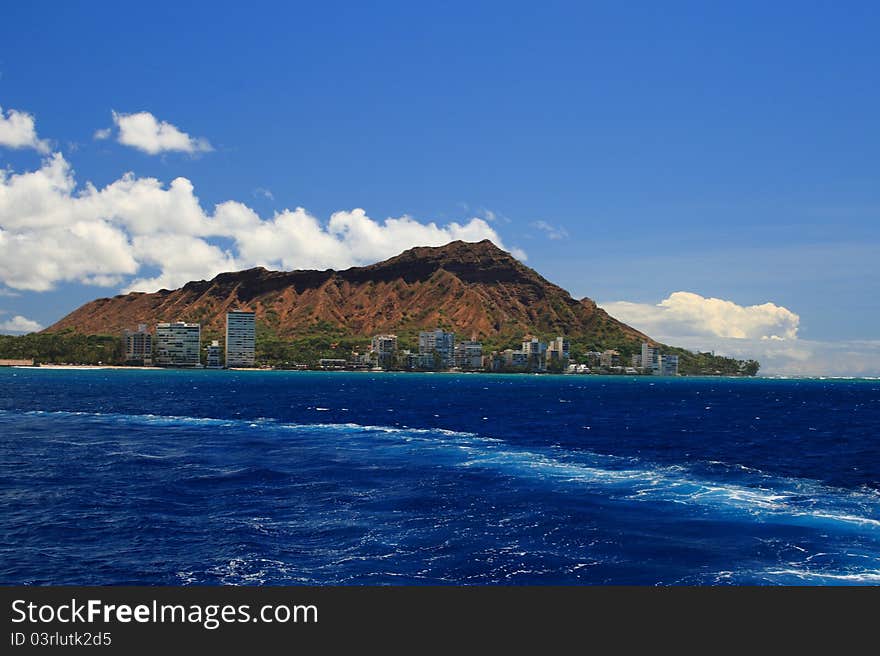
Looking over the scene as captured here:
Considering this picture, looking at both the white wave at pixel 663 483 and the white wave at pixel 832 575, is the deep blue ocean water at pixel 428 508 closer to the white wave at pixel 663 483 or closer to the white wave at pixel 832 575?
the white wave at pixel 832 575

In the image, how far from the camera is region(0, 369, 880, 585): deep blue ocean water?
25500 mm

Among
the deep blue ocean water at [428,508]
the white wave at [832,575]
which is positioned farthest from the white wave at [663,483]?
the white wave at [832,575]

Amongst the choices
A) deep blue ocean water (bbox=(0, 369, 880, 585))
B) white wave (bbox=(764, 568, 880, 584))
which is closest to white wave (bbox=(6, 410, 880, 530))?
deep blue ocean water (bbox=(0, 369, 880, 585))

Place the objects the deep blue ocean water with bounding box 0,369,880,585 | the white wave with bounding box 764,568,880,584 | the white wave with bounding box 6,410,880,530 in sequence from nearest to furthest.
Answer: the white wave with bounding box 764,568,880,584, the deep blue ocean water with bounding box 0,369,880,585, the white wave with bounding box 6,410,880,530

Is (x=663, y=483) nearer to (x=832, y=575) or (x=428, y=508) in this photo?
(x=428, y=508)

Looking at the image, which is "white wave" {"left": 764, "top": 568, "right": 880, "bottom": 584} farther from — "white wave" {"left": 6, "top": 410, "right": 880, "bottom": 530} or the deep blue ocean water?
"white wave" {"left": 6, "top": 410, "right": 880, "bottom": 530}

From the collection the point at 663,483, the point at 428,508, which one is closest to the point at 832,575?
the point at 428,508

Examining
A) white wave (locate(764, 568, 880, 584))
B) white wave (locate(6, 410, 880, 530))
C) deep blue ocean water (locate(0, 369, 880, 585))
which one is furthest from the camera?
white wave (locate(6, 410, 880, 530))

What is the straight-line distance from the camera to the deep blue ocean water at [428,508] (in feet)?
83.7

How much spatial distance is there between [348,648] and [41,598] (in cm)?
775

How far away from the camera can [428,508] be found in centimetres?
3659

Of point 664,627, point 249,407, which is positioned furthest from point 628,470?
point 249,407

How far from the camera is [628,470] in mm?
52469

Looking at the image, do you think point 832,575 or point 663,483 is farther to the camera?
point 663,483
